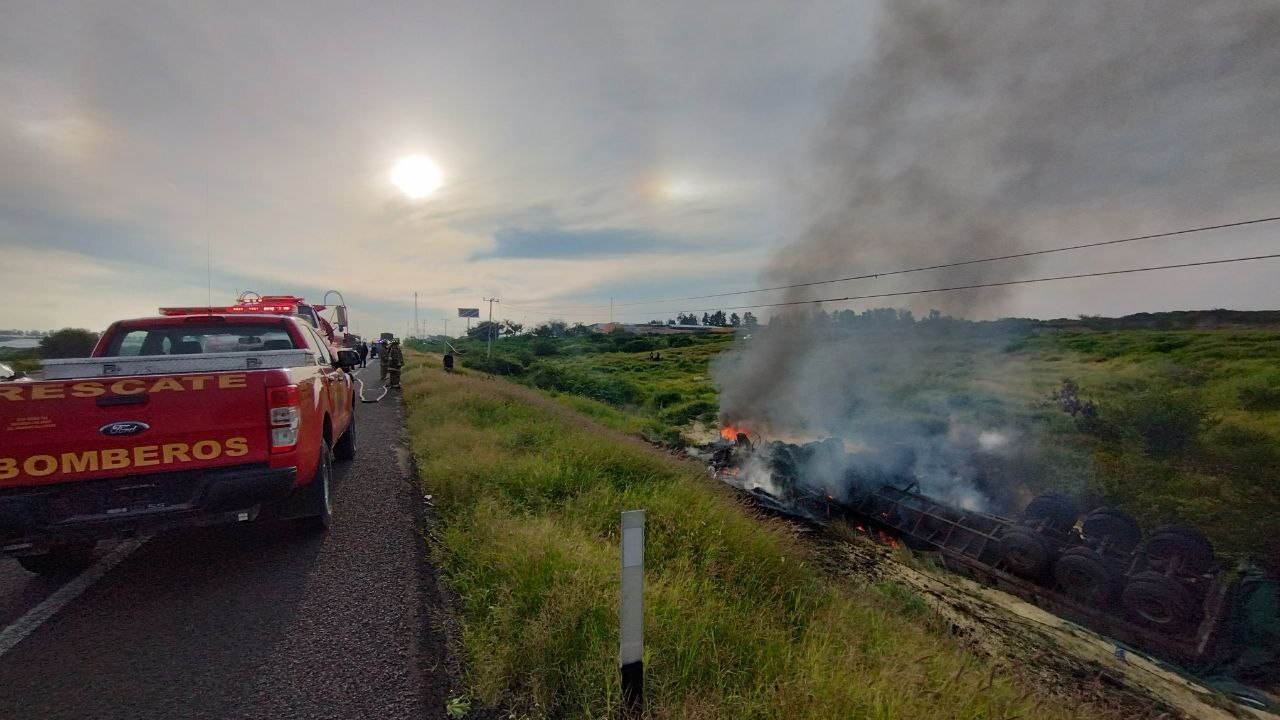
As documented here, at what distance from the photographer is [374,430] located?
1029 centimetres

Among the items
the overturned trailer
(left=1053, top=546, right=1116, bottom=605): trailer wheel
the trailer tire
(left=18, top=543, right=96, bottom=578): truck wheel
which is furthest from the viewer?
(left=1053, top=546, right=1116, bottom=605): trailer wheel

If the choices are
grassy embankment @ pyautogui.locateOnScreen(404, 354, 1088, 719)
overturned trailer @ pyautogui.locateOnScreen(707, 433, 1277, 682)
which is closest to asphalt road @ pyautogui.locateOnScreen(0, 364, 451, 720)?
grassy embankment @ pyautogui.locateOnScreen(404, 354, 1088, 719)

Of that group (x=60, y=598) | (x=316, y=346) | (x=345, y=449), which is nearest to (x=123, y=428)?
(x=60, y=598)

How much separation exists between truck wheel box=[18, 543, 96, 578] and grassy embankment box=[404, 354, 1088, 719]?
2.72 meters

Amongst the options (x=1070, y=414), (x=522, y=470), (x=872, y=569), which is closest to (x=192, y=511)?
(x=522, y=470)

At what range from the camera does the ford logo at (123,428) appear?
10.5ft

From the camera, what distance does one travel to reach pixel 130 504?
129 inches

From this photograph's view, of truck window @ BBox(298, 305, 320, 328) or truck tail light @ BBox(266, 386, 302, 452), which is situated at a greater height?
truck window @ BBox(298, 305, 320, 328)

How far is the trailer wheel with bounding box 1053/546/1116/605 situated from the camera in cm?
782

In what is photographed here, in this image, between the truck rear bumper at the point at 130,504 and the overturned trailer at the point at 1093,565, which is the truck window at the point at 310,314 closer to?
the truck rear bumper at the point at 130,504

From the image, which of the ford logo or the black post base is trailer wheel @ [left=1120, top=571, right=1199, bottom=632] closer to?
the black post base

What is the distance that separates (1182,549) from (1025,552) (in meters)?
2.02

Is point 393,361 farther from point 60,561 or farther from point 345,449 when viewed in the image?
point 60,561

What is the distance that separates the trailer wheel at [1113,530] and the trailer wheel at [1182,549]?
0.72 m
